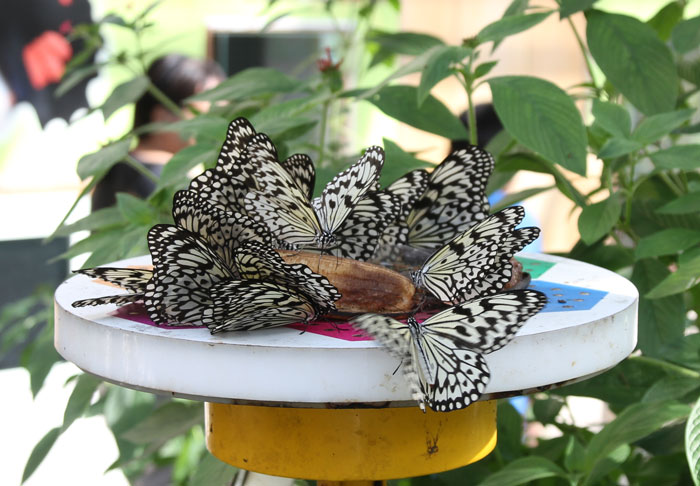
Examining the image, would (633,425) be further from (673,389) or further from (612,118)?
(612,118)

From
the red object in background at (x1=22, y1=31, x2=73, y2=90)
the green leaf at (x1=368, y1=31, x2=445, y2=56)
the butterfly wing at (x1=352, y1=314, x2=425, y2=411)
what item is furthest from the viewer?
the red object in background at (x1=22, y1=31, x2=73, y2=90)

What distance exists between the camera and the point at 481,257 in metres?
0.54

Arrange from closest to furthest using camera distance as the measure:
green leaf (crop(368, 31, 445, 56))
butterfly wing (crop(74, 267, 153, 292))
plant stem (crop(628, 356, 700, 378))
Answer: butterfly wing (crop(74, 267, 153, 292)), plant stem (crop(628, 356, 700, 378)), green leaf (crop(368, 31, 445, 56))

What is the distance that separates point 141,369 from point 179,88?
1731mm

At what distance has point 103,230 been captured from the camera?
0.98 meters

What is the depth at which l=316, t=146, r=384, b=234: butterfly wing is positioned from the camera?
0.60 m

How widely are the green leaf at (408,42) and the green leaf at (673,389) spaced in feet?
1.56

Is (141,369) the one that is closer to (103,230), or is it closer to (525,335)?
(525,335)

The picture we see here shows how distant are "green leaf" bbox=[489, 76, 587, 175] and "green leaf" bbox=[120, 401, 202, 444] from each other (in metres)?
0.44

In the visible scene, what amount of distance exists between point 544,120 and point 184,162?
0.35 m

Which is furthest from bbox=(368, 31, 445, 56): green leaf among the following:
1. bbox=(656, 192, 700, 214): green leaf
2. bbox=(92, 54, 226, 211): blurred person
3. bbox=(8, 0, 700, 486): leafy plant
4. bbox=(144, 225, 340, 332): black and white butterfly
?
bbox=(92, 54, 226, 211): blurred person

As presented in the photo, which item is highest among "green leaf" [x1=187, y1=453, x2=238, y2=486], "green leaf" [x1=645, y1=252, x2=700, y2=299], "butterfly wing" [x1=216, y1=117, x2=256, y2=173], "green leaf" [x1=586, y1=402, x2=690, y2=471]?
"butterfly wing" [x1=216, y1=117, x2=256, y2=173]

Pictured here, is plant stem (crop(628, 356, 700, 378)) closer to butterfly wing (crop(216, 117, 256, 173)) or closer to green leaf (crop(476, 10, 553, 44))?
green leaf (crop(476, 10, 553, 44))

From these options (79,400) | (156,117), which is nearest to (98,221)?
(79,400)
